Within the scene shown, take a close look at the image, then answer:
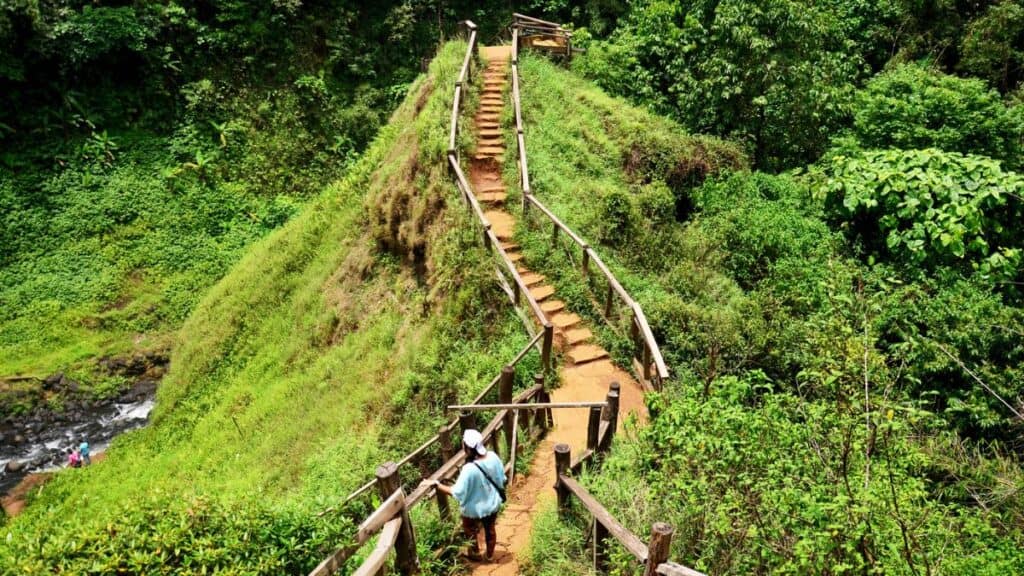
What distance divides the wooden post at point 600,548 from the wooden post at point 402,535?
171cm

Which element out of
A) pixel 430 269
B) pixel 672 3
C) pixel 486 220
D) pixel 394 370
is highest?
pixel 672 3

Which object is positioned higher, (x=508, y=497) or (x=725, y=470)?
(x=725, y=470)

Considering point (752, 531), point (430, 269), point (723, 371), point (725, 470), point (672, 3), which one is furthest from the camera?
point (672, 3)

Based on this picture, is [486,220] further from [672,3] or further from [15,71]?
[15,71]

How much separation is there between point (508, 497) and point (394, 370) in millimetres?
4117

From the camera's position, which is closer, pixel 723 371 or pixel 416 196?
pixel 723 371

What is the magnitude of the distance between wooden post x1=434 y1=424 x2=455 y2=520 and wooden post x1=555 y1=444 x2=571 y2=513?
1276 mm

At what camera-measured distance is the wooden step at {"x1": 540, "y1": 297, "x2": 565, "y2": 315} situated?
10555 mm

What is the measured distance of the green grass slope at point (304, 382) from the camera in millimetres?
4996

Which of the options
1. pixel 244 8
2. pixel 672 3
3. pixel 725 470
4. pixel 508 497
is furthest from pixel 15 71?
pixel 725 470

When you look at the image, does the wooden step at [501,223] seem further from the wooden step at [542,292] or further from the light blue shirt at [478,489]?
the light blue shirt at [478,489]

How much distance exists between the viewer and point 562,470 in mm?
6105

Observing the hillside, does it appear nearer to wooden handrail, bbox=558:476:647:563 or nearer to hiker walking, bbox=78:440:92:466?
wooden handrail, bbox=558:476:647:563

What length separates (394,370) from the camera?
1101cm
